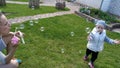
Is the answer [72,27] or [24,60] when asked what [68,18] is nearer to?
[72,27]

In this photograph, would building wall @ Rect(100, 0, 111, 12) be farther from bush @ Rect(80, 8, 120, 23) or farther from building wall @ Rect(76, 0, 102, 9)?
bush @ Rect(80, 8, 120, 23)

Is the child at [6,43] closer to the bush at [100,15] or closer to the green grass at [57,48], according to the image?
the green grass at [57,48]

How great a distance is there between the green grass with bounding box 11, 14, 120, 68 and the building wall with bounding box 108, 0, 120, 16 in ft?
16.7

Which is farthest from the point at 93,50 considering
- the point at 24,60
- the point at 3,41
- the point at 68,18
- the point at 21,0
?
the point at 21,0

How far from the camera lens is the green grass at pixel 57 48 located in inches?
302

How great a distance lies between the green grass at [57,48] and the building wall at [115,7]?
5.09m

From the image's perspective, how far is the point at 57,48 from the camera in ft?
28.9

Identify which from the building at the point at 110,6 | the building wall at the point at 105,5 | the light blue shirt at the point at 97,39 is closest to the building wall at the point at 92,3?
the building at the point at 110,6

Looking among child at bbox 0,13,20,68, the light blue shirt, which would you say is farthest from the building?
child at bbox 0,13,20,68

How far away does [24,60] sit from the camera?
7500 mm

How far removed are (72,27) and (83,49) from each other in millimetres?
2976

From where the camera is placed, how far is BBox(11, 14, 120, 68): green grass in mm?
7663

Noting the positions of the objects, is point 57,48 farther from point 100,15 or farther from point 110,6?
point 110,6

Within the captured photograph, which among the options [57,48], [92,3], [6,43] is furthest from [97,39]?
[92,3]
